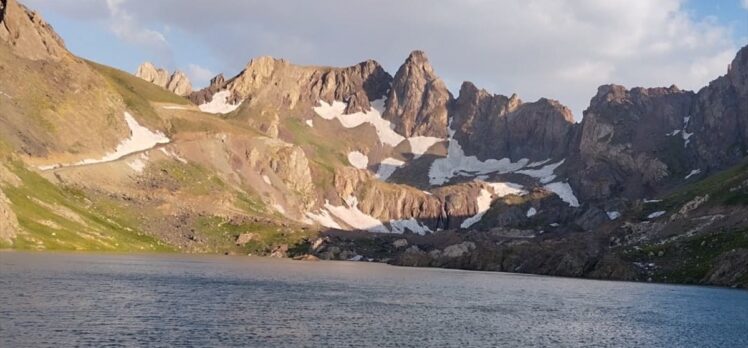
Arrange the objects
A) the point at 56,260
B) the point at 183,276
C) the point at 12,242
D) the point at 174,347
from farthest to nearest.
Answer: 1. the point at 12,242
2. the point at 56,260
3. the point at 183,276
4. the point at 174,347

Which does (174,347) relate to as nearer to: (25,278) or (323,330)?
(323,330)

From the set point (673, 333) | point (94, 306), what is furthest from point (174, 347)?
point (673, 333)

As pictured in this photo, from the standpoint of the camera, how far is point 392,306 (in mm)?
116438

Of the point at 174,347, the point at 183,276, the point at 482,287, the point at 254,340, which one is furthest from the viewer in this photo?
the point at 482,287

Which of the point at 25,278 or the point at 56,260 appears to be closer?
the point at 25,278

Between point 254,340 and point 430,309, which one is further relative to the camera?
point 430,309

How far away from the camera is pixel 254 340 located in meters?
75.2

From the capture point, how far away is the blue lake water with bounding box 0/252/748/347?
251 feet

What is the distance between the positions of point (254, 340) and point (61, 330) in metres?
19.1

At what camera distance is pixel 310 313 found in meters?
99.7

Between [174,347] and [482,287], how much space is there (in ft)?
371

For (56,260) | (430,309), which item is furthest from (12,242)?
(430,309)

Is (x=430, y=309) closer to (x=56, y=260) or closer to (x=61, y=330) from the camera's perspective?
(x=61, y=330)

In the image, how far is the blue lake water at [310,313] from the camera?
76.6 m
